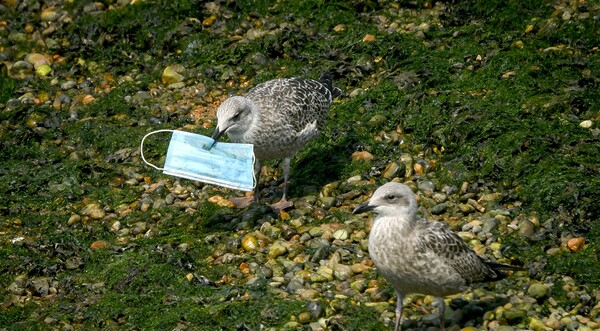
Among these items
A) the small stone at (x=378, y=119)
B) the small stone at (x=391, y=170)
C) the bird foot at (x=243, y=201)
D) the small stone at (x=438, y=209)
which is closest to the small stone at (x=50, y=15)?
the bird foot at (x=243, y=201)

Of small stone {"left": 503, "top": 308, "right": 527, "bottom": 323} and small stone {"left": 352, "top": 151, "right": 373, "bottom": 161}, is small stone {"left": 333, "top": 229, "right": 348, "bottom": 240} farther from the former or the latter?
small stone {"left": 503, "top": 308, "right": 527, "bottom": 323}

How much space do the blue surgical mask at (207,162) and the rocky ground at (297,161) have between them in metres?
0.61

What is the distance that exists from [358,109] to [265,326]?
170 inches

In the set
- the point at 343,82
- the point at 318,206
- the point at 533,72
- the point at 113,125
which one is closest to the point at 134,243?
the point at 318,206

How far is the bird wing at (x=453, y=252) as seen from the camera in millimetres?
7746

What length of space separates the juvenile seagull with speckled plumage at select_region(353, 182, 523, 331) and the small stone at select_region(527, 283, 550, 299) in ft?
1.27

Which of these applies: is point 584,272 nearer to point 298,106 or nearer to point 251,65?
point 298,106

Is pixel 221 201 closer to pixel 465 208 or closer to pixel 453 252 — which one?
pixel 465 208

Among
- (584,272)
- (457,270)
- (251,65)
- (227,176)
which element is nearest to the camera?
(457,270)

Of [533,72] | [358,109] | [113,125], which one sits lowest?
[113,125]

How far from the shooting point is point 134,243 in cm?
968

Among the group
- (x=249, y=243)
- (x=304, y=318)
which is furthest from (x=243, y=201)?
(x=304, y=318)

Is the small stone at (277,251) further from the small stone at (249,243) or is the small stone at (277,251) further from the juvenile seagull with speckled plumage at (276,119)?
the juvenile seagull with speckled plumage at (276,119)

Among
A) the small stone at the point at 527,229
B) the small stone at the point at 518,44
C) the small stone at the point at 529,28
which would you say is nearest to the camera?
the small stone at the point at 527,229
